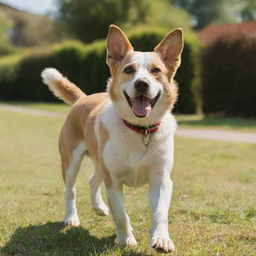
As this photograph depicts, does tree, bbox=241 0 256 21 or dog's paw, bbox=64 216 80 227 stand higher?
tree, bbox=241 0 256 21

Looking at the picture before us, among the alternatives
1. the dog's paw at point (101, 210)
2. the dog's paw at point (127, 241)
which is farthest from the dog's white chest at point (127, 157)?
the dog's paw at point (101, 210)

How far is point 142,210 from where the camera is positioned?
238 inches

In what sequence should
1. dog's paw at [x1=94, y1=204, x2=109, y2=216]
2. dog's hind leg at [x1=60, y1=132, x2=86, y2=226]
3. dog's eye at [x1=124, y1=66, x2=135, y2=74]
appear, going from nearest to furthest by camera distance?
dog's eye at [x1=124, y1=66, x2=135, y2=74] → dog's hind leg at [x1=60, y1=132, x2=86, y2=226] → dog's paw at [x1=94, y1=204, x2=109, y2=216]

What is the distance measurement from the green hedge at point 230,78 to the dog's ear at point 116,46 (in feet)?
43.5

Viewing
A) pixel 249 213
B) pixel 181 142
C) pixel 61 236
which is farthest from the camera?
pixel 181 142

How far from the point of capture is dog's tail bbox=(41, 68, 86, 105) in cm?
654

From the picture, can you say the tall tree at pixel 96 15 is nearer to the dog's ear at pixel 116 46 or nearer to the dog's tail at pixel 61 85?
the dog's tail at pixel 61 85

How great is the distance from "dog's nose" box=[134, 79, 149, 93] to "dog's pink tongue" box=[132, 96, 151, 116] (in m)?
0.11

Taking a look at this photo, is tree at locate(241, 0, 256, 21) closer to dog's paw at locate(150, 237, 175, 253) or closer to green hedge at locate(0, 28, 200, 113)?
green hedge at locate(0, 28, 200, 113)

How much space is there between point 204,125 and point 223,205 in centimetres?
1010

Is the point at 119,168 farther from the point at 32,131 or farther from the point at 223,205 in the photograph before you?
the point at 32,131

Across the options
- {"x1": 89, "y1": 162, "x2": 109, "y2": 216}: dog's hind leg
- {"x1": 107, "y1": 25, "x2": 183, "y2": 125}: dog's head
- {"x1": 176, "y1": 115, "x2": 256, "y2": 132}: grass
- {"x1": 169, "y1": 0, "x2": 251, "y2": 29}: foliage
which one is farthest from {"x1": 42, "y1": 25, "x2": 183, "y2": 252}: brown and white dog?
{"x1": 169, "y1": 0, "x2": 251, "y2": 29}: foliage

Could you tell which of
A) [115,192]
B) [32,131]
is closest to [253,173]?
[115,192]

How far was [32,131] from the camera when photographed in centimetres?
1602
